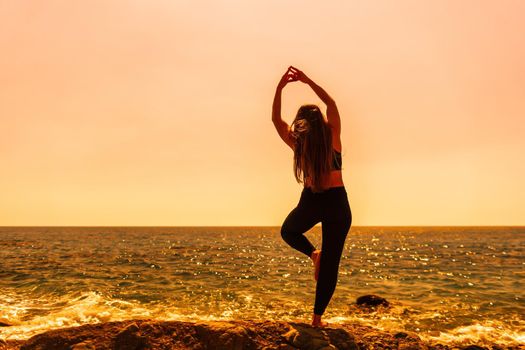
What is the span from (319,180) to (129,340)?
269 centimetres

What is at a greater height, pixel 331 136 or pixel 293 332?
pixel 331 136

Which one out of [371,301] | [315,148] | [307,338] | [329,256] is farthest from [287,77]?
[371,301]

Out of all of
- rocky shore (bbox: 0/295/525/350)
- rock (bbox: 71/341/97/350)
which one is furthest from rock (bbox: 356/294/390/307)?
rock (bbox: 71/341/97/350)

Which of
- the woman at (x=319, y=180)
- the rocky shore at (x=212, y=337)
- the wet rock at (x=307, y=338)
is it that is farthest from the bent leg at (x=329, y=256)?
the rocky shore at (x=212, y=337)

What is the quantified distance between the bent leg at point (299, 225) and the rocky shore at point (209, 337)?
931mm

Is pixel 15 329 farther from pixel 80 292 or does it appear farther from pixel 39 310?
pixel 80 292

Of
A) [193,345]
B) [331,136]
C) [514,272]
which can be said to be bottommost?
[514,272]

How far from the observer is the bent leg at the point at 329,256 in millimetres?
4301

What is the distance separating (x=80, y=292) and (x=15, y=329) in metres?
6.21

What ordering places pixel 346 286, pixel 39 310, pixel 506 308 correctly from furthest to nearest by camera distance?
pixel 346 286 < pixel 506 308 < pixel 39 310

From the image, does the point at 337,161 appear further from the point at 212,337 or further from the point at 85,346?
the point at 85,346

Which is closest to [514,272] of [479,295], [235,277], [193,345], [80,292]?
[479,295]

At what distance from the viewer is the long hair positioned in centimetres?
410

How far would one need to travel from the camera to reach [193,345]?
13.8 feet
